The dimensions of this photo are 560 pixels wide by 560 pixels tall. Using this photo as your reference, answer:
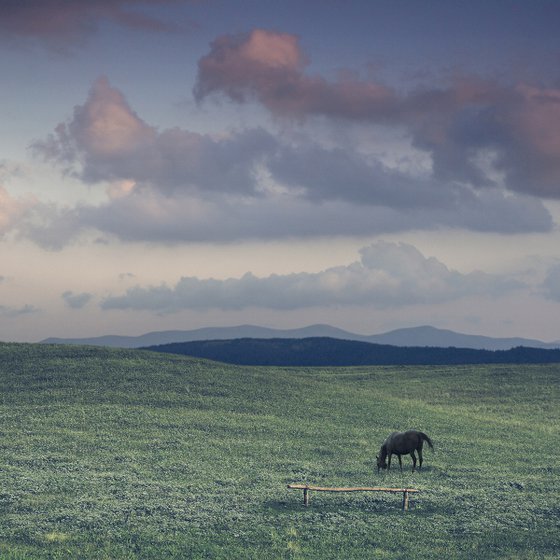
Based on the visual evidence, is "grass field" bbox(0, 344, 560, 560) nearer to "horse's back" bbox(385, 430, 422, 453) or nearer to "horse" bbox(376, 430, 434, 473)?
"horse" bbox(376, 430, 434, 473)

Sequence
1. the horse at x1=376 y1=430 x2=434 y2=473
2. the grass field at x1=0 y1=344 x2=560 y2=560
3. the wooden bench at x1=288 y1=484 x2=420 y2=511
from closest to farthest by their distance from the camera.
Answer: the grass field at x1=0 y1=344 x2=560 y2=560 < the wooden bench at x1=288 y1=484 x2=420 y2=511 < the horse at x1=376 y1=430 x2=434 y2=473

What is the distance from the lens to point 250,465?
46406mm

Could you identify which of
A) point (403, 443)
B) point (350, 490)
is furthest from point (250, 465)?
point (350, 490)

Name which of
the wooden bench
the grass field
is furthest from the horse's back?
the wooden bench

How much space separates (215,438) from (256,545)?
25.9 meters

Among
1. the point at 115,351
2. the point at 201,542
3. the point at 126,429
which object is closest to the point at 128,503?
the point at 201,542

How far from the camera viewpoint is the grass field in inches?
1220

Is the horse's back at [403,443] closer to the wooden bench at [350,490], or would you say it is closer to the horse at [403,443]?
the horse at [403,443]

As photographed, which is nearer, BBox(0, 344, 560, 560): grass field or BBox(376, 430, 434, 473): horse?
BBox(0, 344, 560, 560): grass field

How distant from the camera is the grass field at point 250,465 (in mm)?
31000

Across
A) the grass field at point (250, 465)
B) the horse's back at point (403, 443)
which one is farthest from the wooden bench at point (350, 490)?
the horse's back at point (403, 443)

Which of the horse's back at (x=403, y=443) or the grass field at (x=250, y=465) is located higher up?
the horse's back at (x=403, y=443)

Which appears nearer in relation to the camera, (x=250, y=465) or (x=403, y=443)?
(x=403, y=443)

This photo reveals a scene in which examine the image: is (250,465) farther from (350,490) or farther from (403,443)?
(350,490)
